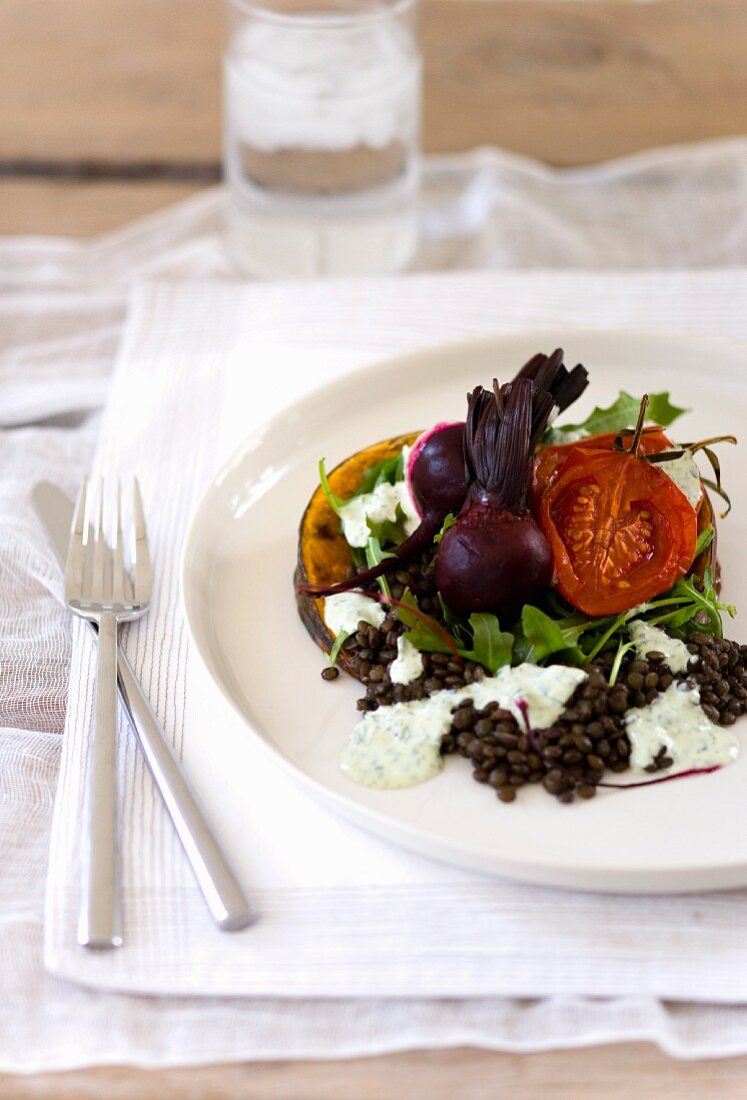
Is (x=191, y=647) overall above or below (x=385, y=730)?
above

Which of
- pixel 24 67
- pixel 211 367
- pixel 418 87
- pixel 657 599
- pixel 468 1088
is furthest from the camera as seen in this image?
pixel 24 67

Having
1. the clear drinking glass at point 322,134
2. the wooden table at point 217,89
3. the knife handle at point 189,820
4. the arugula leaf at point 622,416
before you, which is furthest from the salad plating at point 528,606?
the wooden table at point 217,89

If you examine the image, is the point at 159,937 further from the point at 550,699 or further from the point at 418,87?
the point at 418,87

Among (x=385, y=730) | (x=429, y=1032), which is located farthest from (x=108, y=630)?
(x=429, y=1032)

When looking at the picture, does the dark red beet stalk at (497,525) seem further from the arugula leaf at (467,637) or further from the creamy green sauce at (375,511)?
the creamy green sauce at (375,511)

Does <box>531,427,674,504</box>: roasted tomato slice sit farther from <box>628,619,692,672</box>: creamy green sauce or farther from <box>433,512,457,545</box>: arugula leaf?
<box>628,619,692,672</box>: creamy green sauce
